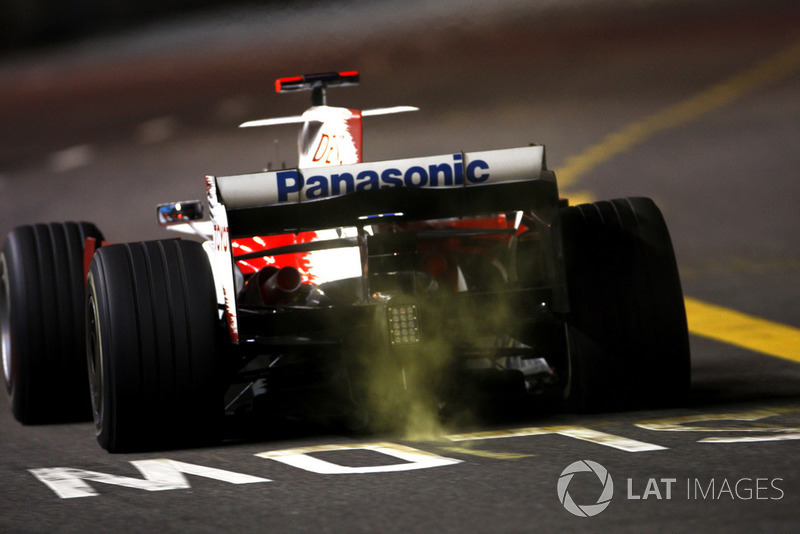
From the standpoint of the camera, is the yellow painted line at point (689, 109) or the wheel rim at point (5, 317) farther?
the yellow painted line at point (689, 109)

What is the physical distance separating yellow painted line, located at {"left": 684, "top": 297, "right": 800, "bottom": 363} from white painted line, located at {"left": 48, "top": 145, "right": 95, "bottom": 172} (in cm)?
1064

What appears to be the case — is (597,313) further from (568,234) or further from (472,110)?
(472,110)

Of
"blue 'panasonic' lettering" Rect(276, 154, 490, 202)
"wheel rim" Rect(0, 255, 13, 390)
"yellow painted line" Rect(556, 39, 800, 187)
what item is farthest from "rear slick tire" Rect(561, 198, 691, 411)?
"yellow painted line" Rect(556, 39, 800, 187)

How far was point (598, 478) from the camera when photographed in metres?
4.73

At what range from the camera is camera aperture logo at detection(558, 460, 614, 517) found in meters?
4.28

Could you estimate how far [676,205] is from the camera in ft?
50.9

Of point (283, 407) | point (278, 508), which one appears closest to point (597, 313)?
point (283, 407)

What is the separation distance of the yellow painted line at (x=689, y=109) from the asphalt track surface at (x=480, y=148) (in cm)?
4

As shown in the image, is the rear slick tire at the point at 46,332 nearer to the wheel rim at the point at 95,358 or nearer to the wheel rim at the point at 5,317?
the wheel rim at the point at 5,317

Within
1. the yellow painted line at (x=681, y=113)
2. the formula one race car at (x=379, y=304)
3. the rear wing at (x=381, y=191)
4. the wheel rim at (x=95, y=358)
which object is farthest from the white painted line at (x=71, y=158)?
the rear wing at (x=381, y=191)

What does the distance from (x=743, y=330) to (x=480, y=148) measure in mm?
9455

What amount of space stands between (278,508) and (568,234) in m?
2.44

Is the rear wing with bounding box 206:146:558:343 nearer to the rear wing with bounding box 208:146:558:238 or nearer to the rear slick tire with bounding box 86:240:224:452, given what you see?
the rear wing with bounding box 208:146:558:238

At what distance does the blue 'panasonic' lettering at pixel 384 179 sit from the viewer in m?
5.91
